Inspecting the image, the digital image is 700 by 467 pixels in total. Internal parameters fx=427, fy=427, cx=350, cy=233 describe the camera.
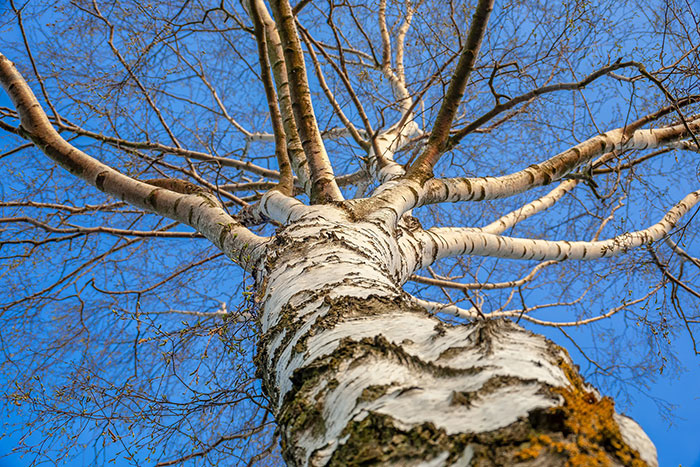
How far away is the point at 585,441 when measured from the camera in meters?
0.49

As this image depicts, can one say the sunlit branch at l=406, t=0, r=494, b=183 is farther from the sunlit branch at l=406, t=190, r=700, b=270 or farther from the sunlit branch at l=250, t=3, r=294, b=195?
the sunlit branch at l=250, t=3, r=294, b=195

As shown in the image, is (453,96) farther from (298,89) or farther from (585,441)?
(585,441)

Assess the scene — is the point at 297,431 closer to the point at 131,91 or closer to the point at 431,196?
the point at 431,196

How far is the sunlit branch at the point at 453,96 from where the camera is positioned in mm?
2061

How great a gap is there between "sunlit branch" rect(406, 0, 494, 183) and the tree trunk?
1.31 meters

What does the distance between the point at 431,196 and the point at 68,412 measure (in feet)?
7.51

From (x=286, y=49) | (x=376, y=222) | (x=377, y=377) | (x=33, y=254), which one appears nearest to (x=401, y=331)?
(x=377, y=377)

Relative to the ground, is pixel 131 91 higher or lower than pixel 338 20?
lower

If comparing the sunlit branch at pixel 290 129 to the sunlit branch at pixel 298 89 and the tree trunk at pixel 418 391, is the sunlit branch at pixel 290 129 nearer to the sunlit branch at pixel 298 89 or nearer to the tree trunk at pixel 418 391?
the sunlit branch at pixel 298 89

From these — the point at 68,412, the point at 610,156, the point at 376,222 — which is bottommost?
the point at 68,412

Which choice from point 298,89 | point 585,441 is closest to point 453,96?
point 298,89

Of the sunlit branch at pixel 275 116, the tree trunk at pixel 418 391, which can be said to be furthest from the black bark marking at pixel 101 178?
the tree trunk at pixel 418 391

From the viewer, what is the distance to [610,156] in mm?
3029

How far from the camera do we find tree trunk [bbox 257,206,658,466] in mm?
517
